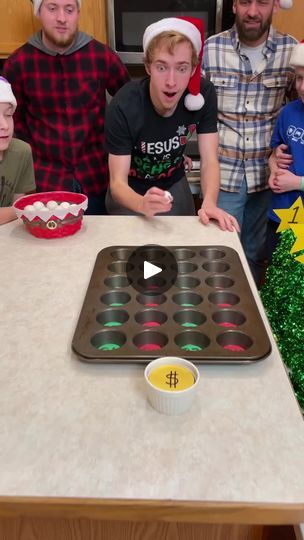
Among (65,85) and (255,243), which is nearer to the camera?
(65,85)

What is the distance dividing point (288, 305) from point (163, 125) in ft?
2.80

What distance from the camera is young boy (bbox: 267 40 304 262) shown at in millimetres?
1802

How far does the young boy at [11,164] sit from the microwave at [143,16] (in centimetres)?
108

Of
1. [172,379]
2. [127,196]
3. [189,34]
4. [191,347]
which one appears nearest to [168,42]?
[189,34]

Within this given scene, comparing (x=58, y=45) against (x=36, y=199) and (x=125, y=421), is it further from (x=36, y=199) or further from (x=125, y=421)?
(x=125, y=421)

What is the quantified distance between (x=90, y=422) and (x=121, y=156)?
1091 millimetres

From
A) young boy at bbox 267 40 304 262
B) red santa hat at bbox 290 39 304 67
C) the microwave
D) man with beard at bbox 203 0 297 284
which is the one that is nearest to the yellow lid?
young boy at bbox 267 40 304 262

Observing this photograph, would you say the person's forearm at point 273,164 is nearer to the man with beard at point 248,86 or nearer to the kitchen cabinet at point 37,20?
the man with beard at point 248,86

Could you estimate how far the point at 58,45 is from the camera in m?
2.05

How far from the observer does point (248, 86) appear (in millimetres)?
2088

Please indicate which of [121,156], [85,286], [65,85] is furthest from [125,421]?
[65,85]

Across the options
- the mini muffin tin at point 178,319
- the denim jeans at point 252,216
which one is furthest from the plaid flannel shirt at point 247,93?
the mini muffin tin at point 178,319
